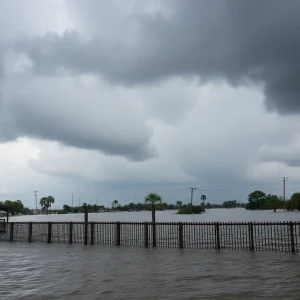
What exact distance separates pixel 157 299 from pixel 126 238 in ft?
51.6

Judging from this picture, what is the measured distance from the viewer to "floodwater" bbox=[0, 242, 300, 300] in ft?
36.0

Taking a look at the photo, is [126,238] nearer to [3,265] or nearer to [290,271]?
[3,265]

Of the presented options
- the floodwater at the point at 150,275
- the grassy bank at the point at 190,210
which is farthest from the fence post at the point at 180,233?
the grassy bank at the point at 190,210

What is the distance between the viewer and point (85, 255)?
779 inches

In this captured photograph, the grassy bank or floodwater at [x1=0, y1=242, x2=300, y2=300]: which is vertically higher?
floodwater at [x1=0, y1=242, x2=300, y2=300]

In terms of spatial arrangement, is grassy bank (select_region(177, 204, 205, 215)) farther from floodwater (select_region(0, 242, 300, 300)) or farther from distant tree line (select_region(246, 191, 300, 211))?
floodwater (select_region(0, 242, 300, 300))

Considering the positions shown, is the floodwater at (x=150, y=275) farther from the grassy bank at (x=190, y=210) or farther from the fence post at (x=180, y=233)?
the grassy bank at (x=190, y=210)

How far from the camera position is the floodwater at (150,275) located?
36.0 ft

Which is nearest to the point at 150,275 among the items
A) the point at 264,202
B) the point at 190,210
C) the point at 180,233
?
the point at 180,233

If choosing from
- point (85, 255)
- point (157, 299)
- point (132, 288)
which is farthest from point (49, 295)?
point (85, 255)

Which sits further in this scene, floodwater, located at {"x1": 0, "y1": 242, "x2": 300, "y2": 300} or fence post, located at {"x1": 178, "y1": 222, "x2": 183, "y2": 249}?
fence post, located at {"x1": 178, "y1": 222, "x2": 183, "y2": 249}

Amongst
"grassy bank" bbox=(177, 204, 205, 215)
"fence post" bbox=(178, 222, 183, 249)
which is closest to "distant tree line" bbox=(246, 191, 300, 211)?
"grassy bank" bbox=(177, 204, 205, 215)

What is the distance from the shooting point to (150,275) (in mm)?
13766

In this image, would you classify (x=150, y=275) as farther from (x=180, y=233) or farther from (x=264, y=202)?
(x=264, y=202)
